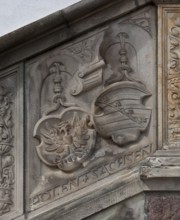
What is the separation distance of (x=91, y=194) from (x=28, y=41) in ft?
2.94

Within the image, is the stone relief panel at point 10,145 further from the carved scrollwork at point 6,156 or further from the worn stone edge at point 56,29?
the worn stone edge at point 56,29

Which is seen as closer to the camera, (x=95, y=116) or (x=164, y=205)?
(x=164, y=205)

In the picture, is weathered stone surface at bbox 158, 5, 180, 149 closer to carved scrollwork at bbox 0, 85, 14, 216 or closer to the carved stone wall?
the carved stone wall

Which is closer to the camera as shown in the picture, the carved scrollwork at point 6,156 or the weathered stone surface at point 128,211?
the weathered stone surface at point 128,211

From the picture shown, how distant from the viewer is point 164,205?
24.9 feet

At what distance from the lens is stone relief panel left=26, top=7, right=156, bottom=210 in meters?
7.71

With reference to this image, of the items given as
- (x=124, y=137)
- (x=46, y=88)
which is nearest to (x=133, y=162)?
(x=124, y=137)

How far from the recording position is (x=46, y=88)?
7809mm

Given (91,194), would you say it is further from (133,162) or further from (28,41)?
(28,41)

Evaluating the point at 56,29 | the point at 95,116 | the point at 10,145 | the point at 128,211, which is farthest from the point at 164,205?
the point at 56,29

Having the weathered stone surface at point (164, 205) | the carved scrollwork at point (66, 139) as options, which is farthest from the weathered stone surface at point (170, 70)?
the carved scrollwork at point (66, 139)

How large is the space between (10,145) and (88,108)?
468mm

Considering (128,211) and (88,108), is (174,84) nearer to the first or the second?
(88,108)

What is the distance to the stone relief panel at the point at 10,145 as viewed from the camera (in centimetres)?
775
